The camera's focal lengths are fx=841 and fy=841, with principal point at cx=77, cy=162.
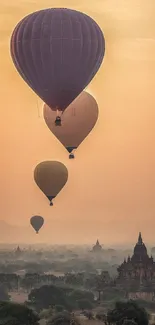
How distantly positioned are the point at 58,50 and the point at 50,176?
1270 mm

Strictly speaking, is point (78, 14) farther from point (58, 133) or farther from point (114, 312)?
point (114, 312)

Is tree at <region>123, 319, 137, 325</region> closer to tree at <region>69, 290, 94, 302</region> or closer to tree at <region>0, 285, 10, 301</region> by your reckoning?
tree at <region>69, 290, 94, 302</region>

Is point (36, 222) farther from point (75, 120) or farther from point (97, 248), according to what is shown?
point (75, 120)

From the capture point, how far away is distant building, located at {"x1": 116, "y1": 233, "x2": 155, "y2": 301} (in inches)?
273

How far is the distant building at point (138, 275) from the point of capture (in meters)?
6.93

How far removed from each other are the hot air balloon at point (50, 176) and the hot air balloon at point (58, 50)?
778 mm

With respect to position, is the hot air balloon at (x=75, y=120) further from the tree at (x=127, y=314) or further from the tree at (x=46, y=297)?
the tree at (x=127, y=314)

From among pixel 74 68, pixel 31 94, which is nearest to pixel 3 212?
pixel 31 94

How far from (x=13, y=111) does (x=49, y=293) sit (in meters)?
1.55

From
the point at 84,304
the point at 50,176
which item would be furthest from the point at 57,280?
the point at 50,176

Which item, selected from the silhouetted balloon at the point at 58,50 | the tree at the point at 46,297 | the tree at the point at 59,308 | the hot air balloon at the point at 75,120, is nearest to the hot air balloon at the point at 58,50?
the silhouetted balloon at the point at 58,50

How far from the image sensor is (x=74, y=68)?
20.2ft

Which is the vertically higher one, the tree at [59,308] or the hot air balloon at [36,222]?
the hot air balloon at [36,222]

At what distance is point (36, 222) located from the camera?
22.3 ft
